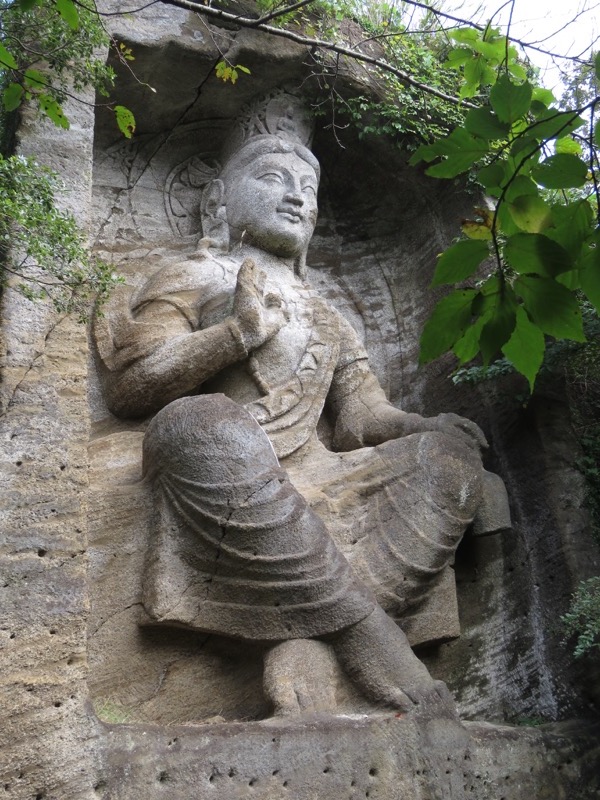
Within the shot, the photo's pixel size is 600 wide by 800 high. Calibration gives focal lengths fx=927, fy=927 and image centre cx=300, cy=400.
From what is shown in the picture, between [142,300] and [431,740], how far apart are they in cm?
262

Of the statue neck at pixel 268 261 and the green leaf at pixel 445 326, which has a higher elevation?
the statue neck at pixel 268 261

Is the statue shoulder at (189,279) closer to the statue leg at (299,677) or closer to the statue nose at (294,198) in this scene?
the statue nose at (294,198)

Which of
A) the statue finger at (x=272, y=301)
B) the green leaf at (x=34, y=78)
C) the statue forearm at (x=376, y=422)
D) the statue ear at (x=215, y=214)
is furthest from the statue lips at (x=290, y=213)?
the green leaf at (x=34, y=78)

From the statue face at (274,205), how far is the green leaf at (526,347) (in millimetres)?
2939

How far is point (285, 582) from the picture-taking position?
3.63m

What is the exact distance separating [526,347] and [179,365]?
235 cm

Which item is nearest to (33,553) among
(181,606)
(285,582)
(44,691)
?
(44,691)

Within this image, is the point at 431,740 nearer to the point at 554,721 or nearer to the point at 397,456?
the point at 554,721

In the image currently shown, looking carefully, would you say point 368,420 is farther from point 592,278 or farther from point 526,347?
point 592,278

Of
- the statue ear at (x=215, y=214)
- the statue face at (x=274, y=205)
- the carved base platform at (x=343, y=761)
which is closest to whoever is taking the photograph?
the carved base platform at (x=343, y=761)

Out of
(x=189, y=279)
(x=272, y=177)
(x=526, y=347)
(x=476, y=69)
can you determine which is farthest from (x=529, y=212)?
(x=272, y=177)

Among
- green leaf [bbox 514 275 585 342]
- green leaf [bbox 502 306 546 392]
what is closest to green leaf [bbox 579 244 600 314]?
green leaf [bbox 514 275 585 342]

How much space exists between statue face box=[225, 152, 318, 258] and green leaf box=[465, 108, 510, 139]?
284 centimetres

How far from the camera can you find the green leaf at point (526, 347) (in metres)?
2.37
